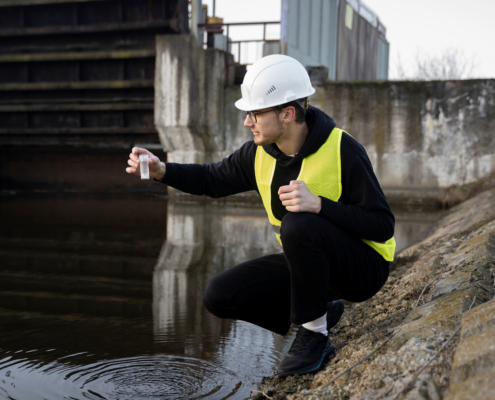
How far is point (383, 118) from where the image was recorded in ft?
27.4

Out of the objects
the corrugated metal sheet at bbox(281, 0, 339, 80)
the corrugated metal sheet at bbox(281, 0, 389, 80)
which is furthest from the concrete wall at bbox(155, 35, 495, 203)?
the corrugated metal sheet at bbox(281, 0, 389, 80)

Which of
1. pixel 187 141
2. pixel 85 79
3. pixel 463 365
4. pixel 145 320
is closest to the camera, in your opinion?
pixel 463 365

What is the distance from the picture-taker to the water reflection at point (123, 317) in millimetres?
1964

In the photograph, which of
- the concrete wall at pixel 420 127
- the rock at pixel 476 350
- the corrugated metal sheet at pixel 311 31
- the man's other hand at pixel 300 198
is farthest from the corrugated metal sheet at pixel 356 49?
the rock at pixel 476 350

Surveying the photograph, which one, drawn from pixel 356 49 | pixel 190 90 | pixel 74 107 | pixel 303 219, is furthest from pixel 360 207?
pixel 356 49

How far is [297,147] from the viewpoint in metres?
2.07

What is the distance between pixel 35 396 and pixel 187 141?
7.39m

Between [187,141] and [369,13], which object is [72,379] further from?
[369,13]

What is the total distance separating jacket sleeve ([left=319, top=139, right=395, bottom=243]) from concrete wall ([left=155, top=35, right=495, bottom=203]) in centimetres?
669

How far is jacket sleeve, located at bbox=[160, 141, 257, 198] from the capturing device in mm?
2299

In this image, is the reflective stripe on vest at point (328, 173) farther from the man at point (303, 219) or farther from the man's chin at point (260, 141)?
the man's chin at point (260, 141)

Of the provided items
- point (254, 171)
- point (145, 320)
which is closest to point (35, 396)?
point (145, 320)

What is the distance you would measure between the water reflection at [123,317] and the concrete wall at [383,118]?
2631 millimetres

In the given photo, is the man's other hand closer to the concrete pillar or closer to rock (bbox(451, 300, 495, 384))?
rock (bbox(451, 300, 495, 384))
